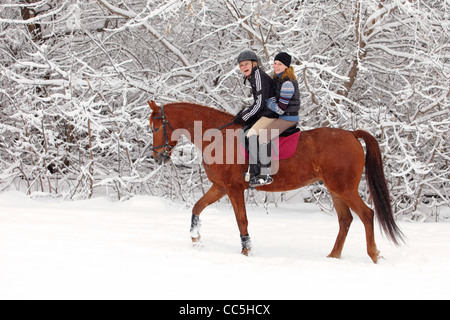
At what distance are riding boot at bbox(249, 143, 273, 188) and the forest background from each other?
2.88 meters

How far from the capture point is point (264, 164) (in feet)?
16.1

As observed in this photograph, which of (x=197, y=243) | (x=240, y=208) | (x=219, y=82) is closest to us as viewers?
(x=240, y=208)

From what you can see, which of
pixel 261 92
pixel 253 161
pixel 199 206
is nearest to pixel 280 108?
pixel 261 92

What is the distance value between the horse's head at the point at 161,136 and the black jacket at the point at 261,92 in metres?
0.93

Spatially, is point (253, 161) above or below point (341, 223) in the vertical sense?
above

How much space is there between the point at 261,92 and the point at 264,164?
2.63 ft

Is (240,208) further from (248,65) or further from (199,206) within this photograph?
(248,65)

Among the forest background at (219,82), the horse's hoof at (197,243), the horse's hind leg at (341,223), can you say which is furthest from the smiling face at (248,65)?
the forest background at (219,82)

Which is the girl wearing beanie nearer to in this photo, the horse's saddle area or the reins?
the horse's saddle area

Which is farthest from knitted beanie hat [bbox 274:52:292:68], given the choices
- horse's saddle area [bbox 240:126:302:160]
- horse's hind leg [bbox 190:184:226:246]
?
horse's hind leg [bbox 190:184:226:246]

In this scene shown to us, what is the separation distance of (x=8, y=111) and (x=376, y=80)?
819 cm

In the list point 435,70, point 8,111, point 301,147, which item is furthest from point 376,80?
point 8,111

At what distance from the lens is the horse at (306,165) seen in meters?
4.90

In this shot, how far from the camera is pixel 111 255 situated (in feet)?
15.1
